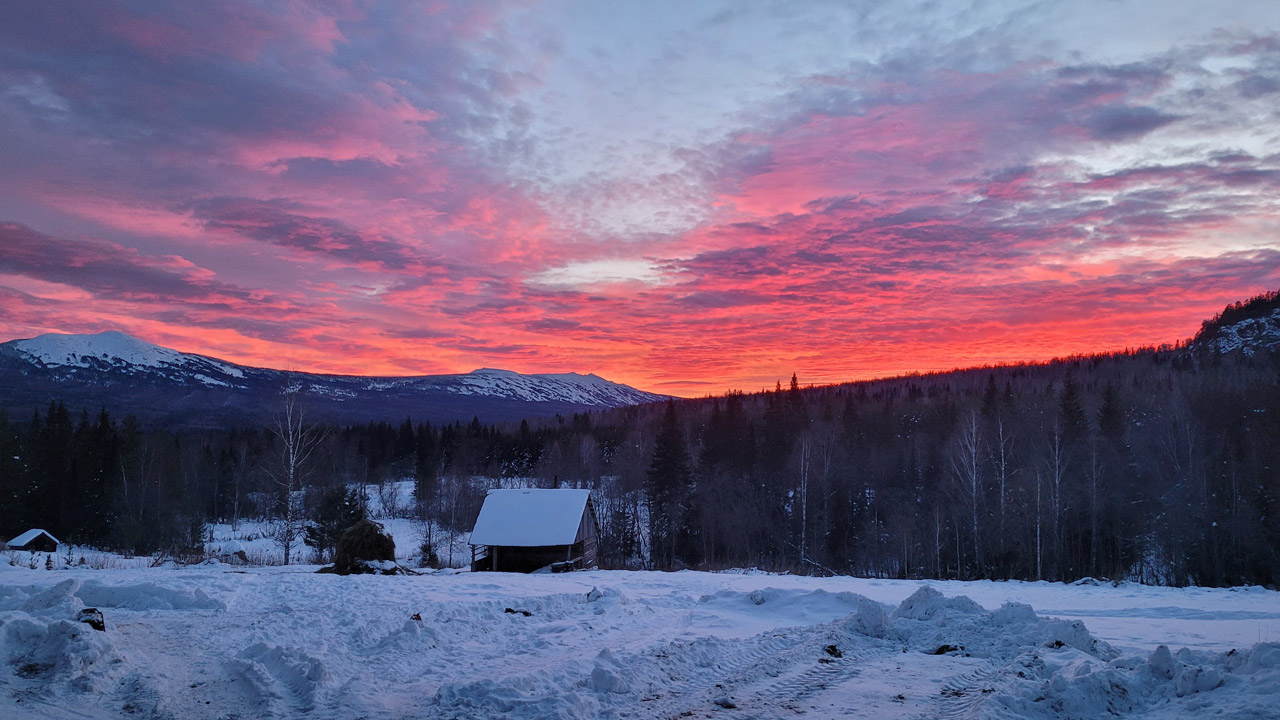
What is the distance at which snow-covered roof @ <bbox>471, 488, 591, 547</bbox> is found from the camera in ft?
99.9

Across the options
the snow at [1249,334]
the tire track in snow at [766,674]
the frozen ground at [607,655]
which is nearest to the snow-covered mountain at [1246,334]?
the snow at [1249,334]

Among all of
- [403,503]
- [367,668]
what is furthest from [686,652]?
[403,503]

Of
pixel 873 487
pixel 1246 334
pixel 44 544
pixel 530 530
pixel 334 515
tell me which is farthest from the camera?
pixel 1246 334

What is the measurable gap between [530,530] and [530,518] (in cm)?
76

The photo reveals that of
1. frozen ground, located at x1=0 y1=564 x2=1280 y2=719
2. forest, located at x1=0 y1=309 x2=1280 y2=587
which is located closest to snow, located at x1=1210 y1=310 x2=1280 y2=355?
forest, located at x1=0 y1=309 x2=1280 y2=587

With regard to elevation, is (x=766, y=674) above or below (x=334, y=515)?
above

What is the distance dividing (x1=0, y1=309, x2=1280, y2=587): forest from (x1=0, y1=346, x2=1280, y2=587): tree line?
163mm

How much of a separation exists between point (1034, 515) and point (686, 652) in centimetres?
3817

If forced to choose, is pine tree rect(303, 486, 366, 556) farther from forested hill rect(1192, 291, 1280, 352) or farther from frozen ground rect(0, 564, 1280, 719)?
forested hill rect(1192, 291, 1280, 352)

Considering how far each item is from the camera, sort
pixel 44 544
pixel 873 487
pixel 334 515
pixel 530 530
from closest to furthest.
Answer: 1. pixel 530 530
2. pixel 334 515
3. pixel 44 544
4. pixel 873 487

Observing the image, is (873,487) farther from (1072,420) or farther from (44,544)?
(44,544)

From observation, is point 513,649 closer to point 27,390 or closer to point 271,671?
point 271,671

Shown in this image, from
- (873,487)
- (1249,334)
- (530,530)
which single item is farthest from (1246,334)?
(530,530)

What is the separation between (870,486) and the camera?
5822 cm
